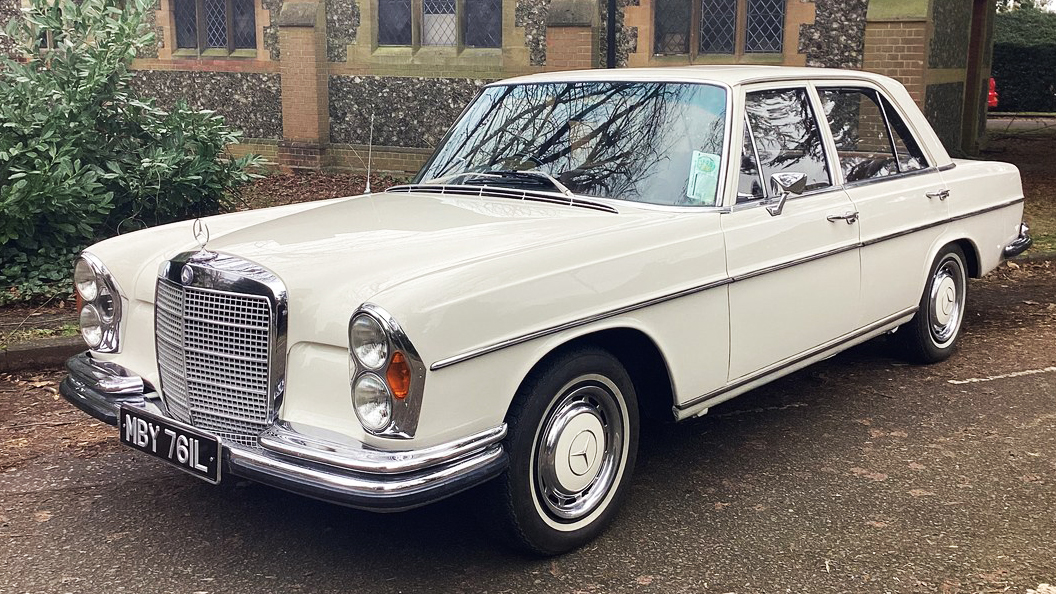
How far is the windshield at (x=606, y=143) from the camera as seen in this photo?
4.18m

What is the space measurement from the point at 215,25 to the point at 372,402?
15576 mm

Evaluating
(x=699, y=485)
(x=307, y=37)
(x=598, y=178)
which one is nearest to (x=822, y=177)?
(x=598, y=178)

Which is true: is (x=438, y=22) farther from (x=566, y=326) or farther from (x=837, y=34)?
(x=566, y=326)

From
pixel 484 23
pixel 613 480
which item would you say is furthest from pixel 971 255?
pixel 484 23

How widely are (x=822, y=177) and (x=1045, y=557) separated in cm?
195

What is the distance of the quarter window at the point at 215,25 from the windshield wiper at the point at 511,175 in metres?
13.1

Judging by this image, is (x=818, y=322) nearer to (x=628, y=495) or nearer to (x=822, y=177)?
(x=822, y=177)

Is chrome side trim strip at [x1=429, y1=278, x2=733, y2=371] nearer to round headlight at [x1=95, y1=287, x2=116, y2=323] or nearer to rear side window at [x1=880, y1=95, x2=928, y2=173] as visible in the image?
round headlight at [x1=95, y1=287, x2=116, y2=323]

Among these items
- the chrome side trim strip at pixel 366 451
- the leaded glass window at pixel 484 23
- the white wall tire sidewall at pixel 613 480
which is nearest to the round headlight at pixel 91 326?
the chrome side trim strip at pixel 366 451

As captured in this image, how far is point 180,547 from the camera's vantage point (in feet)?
12.3

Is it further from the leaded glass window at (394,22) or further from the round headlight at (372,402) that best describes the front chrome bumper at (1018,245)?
the leaded glass window at (394,22)

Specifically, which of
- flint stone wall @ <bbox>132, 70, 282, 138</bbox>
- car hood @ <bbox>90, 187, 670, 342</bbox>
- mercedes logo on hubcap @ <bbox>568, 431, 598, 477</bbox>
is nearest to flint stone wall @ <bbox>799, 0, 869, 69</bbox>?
flint stone wall @ <bbox>132, 70, 282, 138</bbox>

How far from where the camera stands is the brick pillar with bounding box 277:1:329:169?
15.6 m

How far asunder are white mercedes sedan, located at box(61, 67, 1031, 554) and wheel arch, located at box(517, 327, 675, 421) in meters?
0.01
